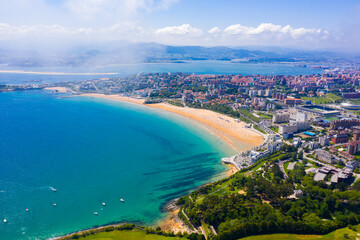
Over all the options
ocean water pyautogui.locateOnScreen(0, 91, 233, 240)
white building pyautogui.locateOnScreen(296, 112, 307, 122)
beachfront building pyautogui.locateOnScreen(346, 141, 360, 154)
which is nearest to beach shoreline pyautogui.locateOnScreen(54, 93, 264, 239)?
ocean water pyautogui.locateOnScreen(0, 91, 233, 240)

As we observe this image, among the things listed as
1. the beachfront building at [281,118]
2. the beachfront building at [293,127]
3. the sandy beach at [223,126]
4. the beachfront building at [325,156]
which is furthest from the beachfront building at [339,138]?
the beachfront building at [281,118]

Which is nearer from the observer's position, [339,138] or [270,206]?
[270,206]

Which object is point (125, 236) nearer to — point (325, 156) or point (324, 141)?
point (325, 156)

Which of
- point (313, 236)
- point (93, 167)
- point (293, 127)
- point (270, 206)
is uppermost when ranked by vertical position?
point (293, 127)

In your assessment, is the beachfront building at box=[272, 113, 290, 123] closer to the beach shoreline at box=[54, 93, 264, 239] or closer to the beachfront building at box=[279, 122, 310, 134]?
the beachfront building at box=[279, 122, 310, 134]

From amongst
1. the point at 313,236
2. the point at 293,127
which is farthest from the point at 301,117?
the point at 313,236

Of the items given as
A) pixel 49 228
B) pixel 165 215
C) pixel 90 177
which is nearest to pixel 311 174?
pixel 165 215

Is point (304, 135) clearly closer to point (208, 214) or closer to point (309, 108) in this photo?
point (309, 108)

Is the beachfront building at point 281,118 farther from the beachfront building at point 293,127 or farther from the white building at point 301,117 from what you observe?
the beachfront building at point 293,127
